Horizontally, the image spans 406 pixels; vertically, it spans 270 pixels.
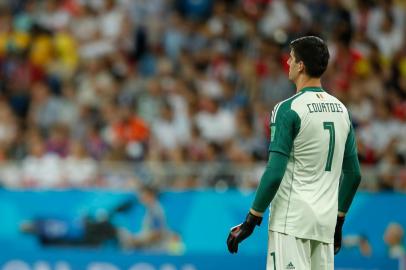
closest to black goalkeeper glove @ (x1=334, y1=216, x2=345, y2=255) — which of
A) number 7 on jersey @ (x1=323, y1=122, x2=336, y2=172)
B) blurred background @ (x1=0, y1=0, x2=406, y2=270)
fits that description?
number 7 on jersey @ (x1=323, y1=122, x2=336, y2=172)

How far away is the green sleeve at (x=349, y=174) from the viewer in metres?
6.63

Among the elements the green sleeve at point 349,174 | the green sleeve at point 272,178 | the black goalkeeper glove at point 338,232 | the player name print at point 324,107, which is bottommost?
the black goalkeeper glove at point 338,232

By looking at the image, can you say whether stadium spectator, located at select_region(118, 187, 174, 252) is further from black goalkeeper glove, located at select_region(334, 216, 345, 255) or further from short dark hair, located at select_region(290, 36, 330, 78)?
short dark hair, located at select_region(290, 36, 330, 78)

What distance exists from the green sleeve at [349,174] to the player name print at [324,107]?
20 cm

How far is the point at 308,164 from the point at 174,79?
32.4 feet

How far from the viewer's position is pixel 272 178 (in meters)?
6.19

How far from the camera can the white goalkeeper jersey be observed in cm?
632

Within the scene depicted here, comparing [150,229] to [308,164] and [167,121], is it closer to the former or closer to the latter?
[167,121]

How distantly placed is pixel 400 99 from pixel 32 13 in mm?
6664

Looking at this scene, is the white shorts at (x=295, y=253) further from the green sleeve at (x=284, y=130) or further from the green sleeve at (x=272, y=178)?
the green sleeve at (x=284, y=130)

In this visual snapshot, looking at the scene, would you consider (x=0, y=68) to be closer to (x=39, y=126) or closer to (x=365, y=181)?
(x=39, y=126)

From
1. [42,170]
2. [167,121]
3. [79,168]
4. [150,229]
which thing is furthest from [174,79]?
[150,229]

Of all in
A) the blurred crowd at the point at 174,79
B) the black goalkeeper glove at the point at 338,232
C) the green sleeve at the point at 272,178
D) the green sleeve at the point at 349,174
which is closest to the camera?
the green sleeve at the point at 272,178

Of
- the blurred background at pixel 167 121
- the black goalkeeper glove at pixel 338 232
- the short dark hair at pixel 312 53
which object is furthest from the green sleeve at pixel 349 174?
the blurred background at pixel 167 121
